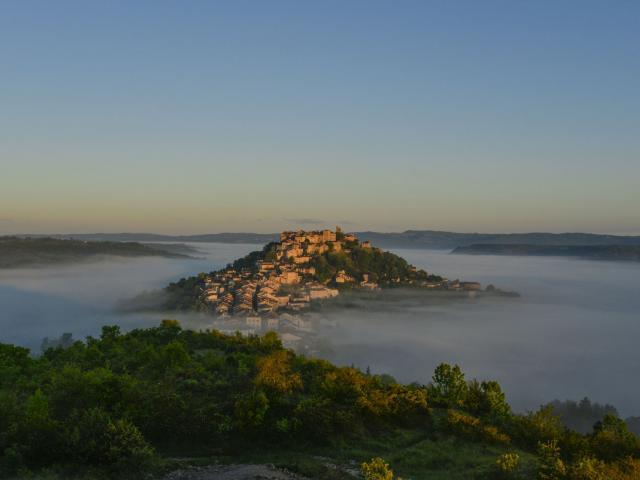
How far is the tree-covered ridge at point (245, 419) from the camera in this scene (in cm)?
1642

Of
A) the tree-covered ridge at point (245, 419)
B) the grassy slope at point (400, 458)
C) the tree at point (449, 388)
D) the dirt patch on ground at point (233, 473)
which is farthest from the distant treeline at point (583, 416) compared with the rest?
the dirt patch on ground at point (233, 473)

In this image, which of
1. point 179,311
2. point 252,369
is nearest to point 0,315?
point 179,311

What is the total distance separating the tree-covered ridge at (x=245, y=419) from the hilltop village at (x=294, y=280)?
3042 inches

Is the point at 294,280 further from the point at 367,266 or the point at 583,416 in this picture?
the point at 583,416

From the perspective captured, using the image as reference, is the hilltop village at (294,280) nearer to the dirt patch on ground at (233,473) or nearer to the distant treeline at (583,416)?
the distant treeline at (583,416)

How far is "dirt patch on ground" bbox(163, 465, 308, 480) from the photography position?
1546cm

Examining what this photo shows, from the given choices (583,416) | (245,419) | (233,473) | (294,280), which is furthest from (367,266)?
(233,473)

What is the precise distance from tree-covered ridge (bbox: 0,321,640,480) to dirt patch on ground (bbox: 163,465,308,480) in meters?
1.13

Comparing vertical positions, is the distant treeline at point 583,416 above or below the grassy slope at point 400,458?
below

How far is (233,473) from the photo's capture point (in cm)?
1588

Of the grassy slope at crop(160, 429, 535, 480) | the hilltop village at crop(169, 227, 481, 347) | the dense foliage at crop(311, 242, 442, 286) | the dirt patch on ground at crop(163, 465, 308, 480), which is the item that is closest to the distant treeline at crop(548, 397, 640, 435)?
the hilltop village at crop(169, 227, 481, 347)

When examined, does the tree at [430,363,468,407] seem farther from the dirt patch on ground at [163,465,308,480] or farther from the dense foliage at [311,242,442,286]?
the dense foliage at [311,242,442,286]

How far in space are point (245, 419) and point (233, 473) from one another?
5.52 m

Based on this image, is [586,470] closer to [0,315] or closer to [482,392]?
[482,392]
